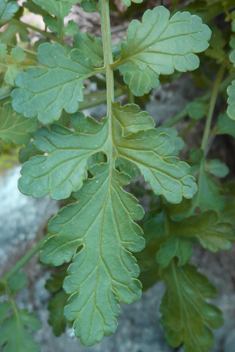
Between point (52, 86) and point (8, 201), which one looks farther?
point (8, 201)

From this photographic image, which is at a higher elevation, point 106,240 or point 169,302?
point 106,240

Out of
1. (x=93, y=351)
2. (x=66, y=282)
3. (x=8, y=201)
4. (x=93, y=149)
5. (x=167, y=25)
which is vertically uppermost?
(x=167, y=25)

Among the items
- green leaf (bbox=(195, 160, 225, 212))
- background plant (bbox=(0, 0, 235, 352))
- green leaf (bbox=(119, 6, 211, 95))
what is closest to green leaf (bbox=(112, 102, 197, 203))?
background plant (bbox=(0, 0, 235, 352))

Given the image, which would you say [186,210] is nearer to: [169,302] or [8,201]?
[169,302]

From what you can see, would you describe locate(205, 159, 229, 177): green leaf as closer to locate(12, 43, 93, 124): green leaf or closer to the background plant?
the background plant

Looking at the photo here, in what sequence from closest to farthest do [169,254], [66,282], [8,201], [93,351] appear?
[66,282] → [169,254] → [93,351] → [8,201]

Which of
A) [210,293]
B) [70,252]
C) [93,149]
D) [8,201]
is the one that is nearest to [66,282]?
[70,252]

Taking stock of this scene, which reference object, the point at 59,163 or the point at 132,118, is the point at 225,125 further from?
the point at 59,163

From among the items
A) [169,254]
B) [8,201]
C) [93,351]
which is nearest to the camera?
[169,254]
